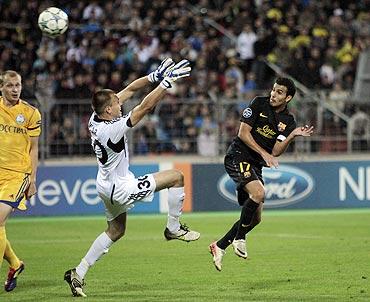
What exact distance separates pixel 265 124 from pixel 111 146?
101 inches

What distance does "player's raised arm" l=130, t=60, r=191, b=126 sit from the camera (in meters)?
9.27

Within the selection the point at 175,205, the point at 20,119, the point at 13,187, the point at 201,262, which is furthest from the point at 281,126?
the point at 13,187

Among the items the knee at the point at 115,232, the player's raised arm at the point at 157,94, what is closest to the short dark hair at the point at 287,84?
the player's raised arm at the point at 157,94

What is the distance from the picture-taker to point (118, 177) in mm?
9812

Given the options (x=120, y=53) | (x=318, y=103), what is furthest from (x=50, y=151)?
(x=318, y=103)

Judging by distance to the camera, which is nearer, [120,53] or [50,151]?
[50,151]

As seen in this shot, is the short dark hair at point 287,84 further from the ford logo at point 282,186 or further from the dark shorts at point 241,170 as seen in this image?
the ford logo at point 282,186

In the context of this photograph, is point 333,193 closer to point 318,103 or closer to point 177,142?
point 318,103

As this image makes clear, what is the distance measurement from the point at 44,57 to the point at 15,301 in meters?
13.8

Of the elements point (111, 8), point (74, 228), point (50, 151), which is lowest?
point (74, 228)

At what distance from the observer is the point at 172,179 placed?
9867mm

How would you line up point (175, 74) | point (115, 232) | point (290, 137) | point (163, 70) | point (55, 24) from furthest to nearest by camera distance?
point (55, 24), point (290, 137), point (115, 232), point (163, 70), point (175, 74)

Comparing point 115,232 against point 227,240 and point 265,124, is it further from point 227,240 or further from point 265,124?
point 265,124

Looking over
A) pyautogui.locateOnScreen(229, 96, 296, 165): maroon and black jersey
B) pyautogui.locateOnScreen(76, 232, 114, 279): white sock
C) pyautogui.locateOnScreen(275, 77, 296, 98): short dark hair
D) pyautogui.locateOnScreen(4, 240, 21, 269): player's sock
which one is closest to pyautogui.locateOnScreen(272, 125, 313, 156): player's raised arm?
pyautogui.locateOnScreen(229, 96, 296, 165): maroon and black jersey
